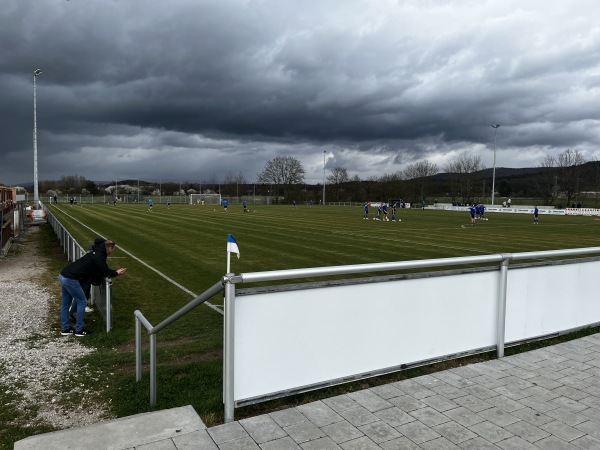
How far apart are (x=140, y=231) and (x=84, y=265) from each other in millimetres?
19268

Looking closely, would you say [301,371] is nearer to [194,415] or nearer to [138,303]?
[194,415]

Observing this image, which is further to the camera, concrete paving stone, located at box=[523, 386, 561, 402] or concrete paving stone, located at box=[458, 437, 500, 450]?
concrete paving stone, located at box=[523, 386, 561, 402]

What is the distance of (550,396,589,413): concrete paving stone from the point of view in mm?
3830

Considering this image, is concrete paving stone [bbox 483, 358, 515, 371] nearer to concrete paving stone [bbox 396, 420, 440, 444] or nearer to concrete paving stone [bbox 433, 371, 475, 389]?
concrete paving stone [bbox 433, 371, 475, 389]

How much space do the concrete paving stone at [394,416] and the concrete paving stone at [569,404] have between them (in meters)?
1.35

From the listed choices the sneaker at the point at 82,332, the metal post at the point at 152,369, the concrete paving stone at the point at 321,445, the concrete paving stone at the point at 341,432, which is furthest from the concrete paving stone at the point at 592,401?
the sneaker at the point at 82,332

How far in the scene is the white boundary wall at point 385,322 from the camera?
11.7 feet

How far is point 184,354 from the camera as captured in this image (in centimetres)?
632

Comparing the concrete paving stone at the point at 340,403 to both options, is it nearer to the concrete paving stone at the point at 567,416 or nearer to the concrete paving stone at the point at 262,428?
the concrete paving stone at the point at 262,428

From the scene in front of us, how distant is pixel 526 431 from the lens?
11.3 feet

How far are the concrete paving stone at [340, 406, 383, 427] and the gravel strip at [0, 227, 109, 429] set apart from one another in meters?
2.40

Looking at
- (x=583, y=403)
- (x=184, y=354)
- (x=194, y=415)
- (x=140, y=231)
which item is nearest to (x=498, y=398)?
(x=583, y=403)

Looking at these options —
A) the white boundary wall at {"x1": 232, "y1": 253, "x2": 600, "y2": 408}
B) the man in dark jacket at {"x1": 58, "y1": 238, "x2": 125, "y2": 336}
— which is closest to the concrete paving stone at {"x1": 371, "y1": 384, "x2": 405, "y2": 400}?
the white boundary wall at {"x1": 232, "y1": 253, "x2": 600, "y2": 408}

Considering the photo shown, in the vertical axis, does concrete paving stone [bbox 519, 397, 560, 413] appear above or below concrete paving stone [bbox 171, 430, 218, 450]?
below
